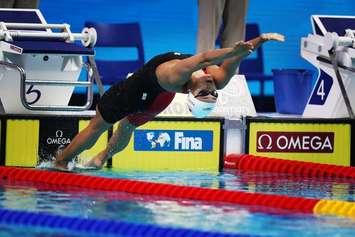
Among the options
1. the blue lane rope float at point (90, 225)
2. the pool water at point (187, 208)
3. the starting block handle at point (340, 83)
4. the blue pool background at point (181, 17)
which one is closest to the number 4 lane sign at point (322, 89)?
the starting block handle at point (340, 83)

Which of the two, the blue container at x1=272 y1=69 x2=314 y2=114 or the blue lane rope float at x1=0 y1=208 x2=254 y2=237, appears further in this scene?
the blue container at x1=272 y1=69 x2=314 y2=114

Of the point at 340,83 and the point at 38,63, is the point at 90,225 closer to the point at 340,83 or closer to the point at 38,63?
the point at 38,63

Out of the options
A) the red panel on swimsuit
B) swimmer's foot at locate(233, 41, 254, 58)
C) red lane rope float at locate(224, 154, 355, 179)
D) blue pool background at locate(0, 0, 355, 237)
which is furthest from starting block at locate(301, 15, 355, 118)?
swimmer's foot at locate(233, 41, 254, 58)

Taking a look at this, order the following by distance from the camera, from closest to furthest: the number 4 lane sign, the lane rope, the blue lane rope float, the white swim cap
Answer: the blue lane rope float
the lane rope
the white swim cap
the number 4 lane sign

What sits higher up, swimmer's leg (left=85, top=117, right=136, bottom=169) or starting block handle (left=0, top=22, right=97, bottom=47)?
starting block handle (left=0, top=22, right=97, bottom=47)

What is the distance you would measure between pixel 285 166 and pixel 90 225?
358 centimetres

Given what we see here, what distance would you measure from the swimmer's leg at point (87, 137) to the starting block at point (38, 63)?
67 centimetres

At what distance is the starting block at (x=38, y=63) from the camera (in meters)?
8.53

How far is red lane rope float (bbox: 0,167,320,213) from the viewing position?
6.54 m

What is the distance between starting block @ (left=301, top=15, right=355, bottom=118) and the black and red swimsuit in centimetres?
183

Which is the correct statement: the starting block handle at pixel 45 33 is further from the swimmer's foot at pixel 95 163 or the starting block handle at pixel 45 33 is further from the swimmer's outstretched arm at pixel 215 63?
the swimmer's outstretched arm at pixel 215 63

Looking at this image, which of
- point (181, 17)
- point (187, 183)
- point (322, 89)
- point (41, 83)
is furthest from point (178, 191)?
point (181, 17)

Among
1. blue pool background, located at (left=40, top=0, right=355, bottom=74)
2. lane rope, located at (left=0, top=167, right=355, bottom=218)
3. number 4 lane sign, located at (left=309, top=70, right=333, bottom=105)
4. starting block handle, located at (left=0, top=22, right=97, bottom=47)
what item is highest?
blue pool background, located at (left=40, top=0, right=355, bottom=74)

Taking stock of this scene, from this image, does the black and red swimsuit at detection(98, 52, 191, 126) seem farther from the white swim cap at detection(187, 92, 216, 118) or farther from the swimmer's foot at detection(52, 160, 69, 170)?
the swimmer's foot at detection(52, 160, 69, 170)
